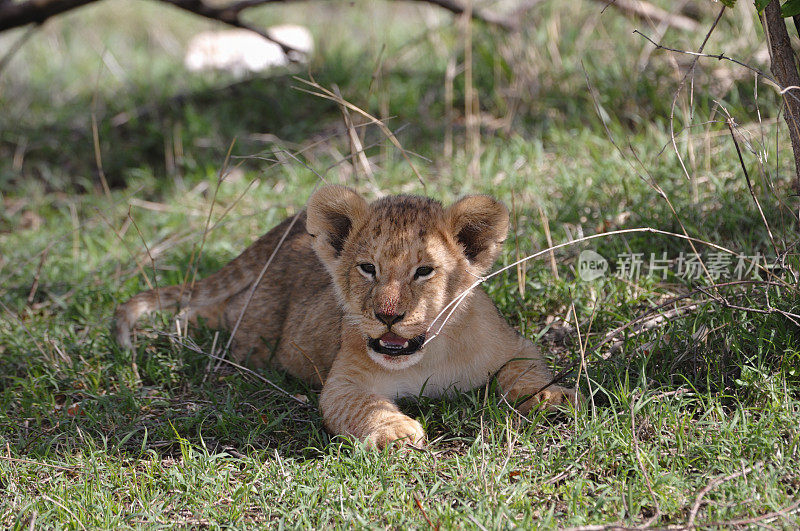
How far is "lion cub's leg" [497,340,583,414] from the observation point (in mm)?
3643

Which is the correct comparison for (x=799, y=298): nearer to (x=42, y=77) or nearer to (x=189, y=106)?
(x=189, y=106)

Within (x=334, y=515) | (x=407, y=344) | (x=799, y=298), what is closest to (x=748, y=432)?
(x=799, y=298)

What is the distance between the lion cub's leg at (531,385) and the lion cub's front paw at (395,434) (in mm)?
465

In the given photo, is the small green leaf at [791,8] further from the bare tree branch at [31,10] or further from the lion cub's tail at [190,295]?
the bare tree branch at [31,10]

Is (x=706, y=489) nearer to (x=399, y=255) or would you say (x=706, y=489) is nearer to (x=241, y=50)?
(x=399, y=255)

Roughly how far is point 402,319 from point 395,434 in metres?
0.47

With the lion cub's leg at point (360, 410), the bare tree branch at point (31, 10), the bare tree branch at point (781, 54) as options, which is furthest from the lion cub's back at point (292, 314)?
the bare tree branch at point (31, 10)

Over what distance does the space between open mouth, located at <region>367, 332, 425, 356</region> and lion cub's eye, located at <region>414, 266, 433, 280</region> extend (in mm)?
233

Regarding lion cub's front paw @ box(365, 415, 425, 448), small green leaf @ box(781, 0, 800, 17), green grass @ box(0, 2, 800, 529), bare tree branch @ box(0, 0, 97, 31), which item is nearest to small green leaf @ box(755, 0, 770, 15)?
small green leaf @ box(781, 0, 800, 17)

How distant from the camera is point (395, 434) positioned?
3410mm

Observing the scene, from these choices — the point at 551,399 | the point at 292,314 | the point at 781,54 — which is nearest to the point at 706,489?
the point at 551,399

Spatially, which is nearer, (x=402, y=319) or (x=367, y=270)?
(x=402, y=319)

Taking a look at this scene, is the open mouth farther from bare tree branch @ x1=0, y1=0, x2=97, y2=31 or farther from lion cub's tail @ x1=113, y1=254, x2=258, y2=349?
bare tree branch @ x1=0, y1=0, x2=97, y2=31

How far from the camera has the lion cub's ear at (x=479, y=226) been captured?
3.55m
